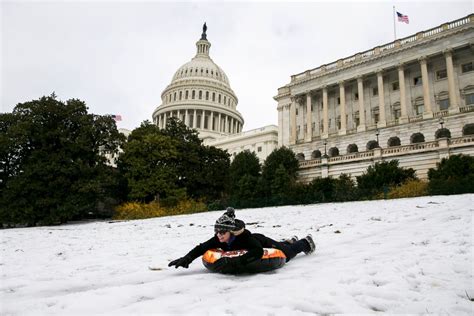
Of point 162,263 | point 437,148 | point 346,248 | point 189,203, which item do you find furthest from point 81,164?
point 437,148

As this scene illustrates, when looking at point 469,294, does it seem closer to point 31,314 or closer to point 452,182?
point 31,314

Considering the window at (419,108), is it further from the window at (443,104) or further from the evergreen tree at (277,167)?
the evergreen tree at (277,167)

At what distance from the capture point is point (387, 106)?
48.6 metres

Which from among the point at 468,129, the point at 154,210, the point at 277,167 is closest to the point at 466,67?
the point at 468,129

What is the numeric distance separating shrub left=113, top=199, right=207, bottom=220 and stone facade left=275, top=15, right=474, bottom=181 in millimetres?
16397

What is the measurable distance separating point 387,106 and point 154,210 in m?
36.5

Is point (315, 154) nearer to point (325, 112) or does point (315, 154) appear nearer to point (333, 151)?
point (333, 151)

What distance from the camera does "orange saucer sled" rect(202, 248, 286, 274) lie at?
581cm

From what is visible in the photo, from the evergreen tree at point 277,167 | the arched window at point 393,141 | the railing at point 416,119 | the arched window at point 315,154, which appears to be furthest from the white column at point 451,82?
the evergreen tree at point 277,167

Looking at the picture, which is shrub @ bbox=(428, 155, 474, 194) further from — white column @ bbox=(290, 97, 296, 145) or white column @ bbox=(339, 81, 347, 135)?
white column @ bbox=(290, 97, 296, 145)

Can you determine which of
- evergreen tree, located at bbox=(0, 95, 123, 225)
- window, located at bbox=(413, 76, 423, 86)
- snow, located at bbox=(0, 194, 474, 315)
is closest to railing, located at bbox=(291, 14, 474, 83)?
window, located at bbox=(413, 76, 423, 86)

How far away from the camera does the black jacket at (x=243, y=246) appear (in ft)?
18.3

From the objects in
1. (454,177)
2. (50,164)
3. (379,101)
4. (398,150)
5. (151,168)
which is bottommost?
(454,177)

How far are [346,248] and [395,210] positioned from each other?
763 centimetres
